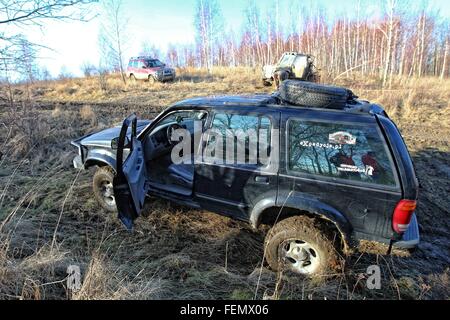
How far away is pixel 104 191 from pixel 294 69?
13.8 meters

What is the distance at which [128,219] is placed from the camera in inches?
123

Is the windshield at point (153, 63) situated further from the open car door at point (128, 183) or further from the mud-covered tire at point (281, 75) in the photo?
the open car door at point (128, 183)

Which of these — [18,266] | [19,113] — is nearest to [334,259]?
[18,266]

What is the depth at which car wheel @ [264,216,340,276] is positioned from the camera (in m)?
2.75

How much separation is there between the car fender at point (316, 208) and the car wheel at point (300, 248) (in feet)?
0.45

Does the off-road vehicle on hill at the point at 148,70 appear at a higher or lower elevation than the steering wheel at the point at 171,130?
higher

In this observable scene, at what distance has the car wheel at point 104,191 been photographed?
13.3 feet

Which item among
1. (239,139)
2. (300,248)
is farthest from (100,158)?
(300,248)

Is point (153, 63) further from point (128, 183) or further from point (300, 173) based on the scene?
point (300, 173)

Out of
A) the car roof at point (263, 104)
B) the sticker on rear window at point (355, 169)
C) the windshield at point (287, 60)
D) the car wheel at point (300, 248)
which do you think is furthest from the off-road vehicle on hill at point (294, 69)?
the car wheel at point (300, 248)

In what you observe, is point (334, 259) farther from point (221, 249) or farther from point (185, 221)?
point (185, 221)

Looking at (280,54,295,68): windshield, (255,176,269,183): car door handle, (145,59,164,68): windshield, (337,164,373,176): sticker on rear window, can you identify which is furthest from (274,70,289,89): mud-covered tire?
(337,164,373,176): sticker on rear window

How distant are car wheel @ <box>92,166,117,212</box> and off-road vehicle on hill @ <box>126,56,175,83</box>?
17499mm
